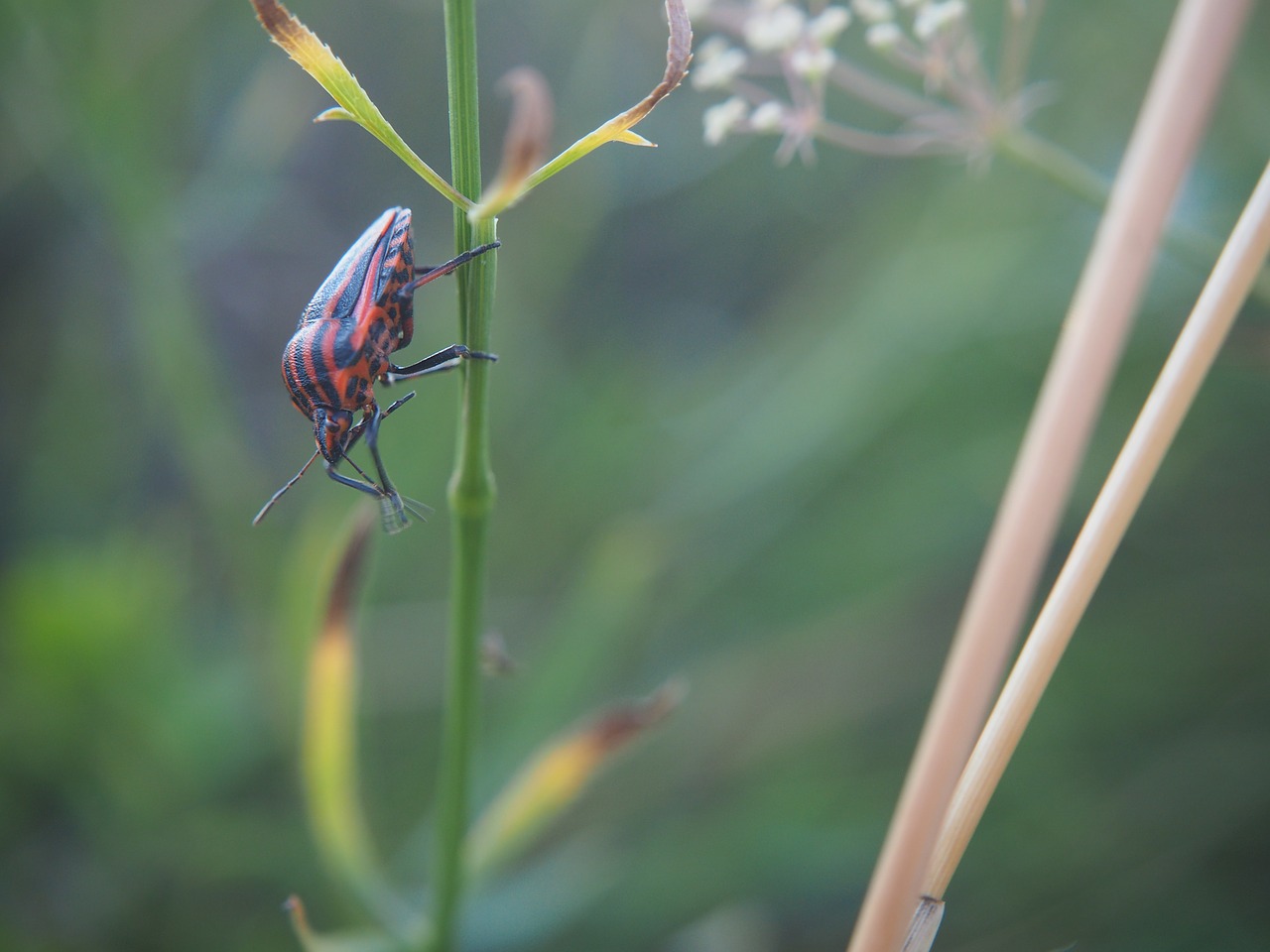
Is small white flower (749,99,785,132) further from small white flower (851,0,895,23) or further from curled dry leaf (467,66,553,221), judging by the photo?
curled dry leaf (467,66,553,221)

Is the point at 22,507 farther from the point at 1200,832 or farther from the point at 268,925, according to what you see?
the point at 1200,832

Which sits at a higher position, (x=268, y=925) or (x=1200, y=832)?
(x=268, y=925)

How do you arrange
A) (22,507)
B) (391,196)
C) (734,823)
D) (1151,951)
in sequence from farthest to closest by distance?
1. (391,196)
2. (22,507)
3. (734,823)
4. (1151,951)

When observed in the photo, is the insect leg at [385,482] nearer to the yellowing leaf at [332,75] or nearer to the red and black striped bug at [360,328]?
the red and black striped bug at [360,328]

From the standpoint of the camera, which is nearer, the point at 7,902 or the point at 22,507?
the point at 7,902

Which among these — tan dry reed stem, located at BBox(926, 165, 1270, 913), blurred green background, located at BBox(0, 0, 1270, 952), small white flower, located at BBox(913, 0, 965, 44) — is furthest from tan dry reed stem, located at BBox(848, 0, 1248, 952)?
blurred green background, located at BBox(0, 0, 1270, 952)

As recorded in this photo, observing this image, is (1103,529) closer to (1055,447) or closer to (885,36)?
(1055,447)

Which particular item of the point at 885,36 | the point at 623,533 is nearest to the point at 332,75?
the point at 885,36

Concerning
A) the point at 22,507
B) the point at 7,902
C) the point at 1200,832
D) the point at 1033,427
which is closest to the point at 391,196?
the point at 22,507
